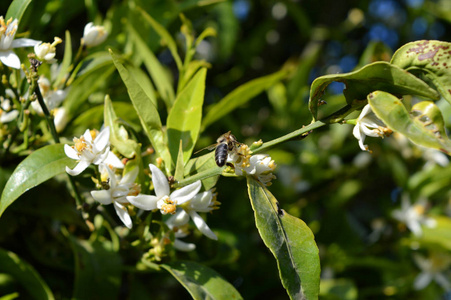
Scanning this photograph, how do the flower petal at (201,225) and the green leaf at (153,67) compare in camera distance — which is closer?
the flower petal at (201,225)

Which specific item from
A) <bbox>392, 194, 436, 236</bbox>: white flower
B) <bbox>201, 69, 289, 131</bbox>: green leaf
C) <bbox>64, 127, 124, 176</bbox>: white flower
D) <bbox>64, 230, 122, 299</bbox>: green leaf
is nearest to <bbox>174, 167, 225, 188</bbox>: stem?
<bbox>64, 127, 124, 176</bbox>: white flower

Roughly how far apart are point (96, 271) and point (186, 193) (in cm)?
37

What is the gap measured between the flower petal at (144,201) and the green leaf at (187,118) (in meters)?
0.12

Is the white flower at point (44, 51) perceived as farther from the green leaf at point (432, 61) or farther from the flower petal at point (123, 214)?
the green leaf at point (432, 61)

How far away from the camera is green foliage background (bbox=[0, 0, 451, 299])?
49.0 inches

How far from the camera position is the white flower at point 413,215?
6.21 ft

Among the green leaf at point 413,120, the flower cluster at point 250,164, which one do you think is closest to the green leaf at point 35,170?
the flower cluster at point 250,164

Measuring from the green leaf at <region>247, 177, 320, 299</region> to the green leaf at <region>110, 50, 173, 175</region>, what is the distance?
233 millimetres

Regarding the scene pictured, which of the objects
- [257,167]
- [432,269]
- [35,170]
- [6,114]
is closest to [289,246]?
[257,167]

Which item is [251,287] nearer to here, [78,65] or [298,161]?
[298,161]

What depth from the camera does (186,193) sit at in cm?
87

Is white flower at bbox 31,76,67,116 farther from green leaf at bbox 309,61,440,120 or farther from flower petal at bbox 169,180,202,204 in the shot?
green leaf at bbox 309,61,440,120

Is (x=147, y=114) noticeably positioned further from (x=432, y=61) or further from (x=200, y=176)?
(x=432, y=61)

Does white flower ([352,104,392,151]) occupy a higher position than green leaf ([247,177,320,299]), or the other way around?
white flower ([352,104,392,151])
